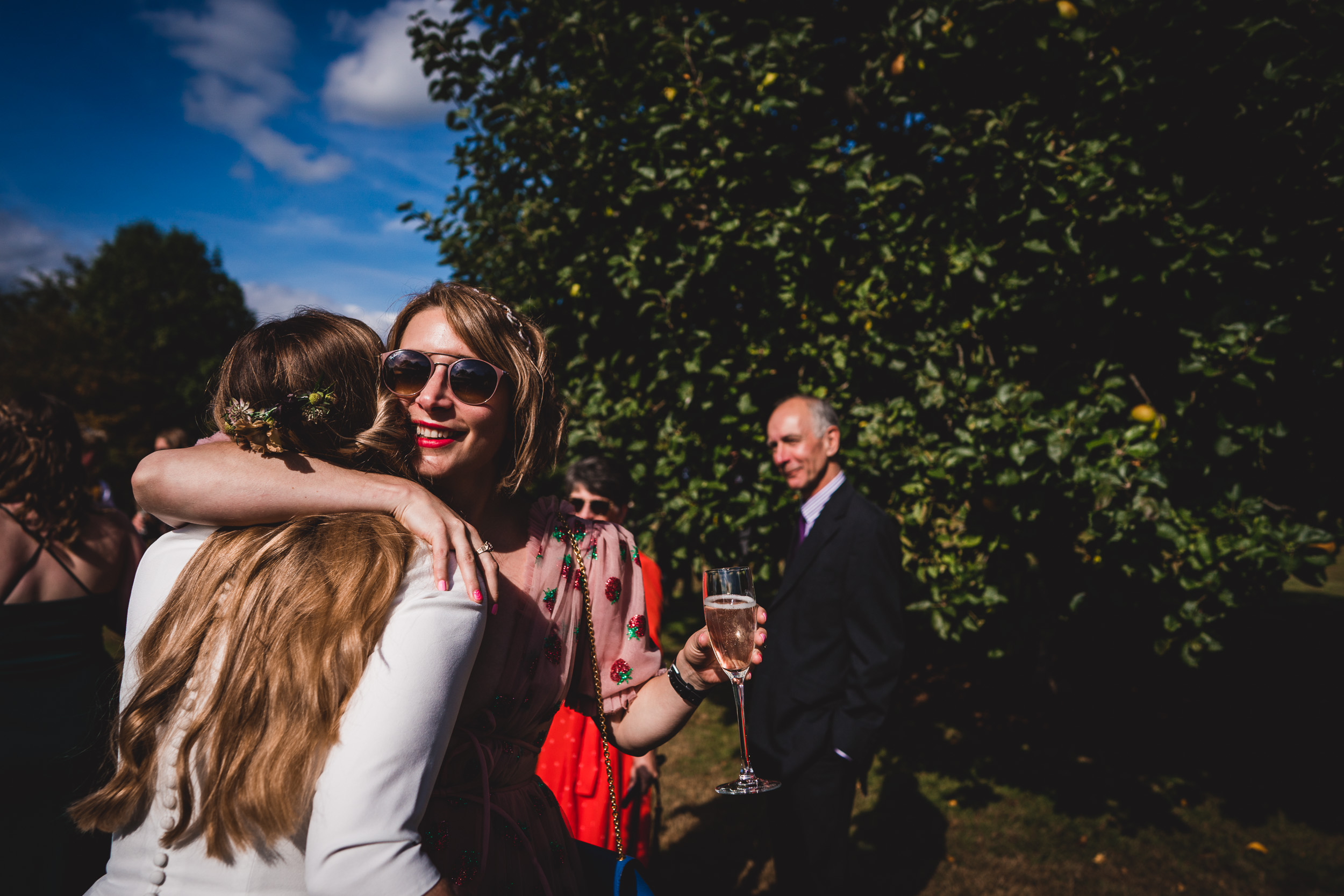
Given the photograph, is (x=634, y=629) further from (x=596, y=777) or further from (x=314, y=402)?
(x=596, y=777)

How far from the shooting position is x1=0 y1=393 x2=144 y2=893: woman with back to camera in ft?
8.56

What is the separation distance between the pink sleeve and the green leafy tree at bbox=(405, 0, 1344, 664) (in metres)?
1.97

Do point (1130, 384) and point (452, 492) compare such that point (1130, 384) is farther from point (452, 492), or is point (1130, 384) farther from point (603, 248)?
point (452, 492)

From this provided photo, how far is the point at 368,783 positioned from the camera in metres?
0.98

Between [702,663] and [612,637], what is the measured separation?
272 mm

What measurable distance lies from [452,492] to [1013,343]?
3.32 m

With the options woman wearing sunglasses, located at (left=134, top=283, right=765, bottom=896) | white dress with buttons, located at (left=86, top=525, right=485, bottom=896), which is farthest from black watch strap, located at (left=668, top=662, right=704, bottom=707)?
white dress with buttons, located at (left=86, top=525, right=485, bottom=896)

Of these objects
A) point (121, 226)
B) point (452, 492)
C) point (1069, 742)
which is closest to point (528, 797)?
point (452, 492)

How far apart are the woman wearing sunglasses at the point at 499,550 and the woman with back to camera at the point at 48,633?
80.7 inches

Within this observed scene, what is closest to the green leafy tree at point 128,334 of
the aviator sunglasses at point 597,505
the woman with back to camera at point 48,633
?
the woman with back to camera at point 48,633

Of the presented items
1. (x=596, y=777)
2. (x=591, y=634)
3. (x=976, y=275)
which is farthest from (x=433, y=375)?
(x=976, y=275)

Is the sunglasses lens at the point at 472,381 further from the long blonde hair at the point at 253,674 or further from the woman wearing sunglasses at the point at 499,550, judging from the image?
the long blonde hair at the point at 253,674

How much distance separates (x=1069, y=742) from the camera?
18.4 ft

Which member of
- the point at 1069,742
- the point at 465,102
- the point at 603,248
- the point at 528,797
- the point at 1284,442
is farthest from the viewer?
the point at 1069,742
